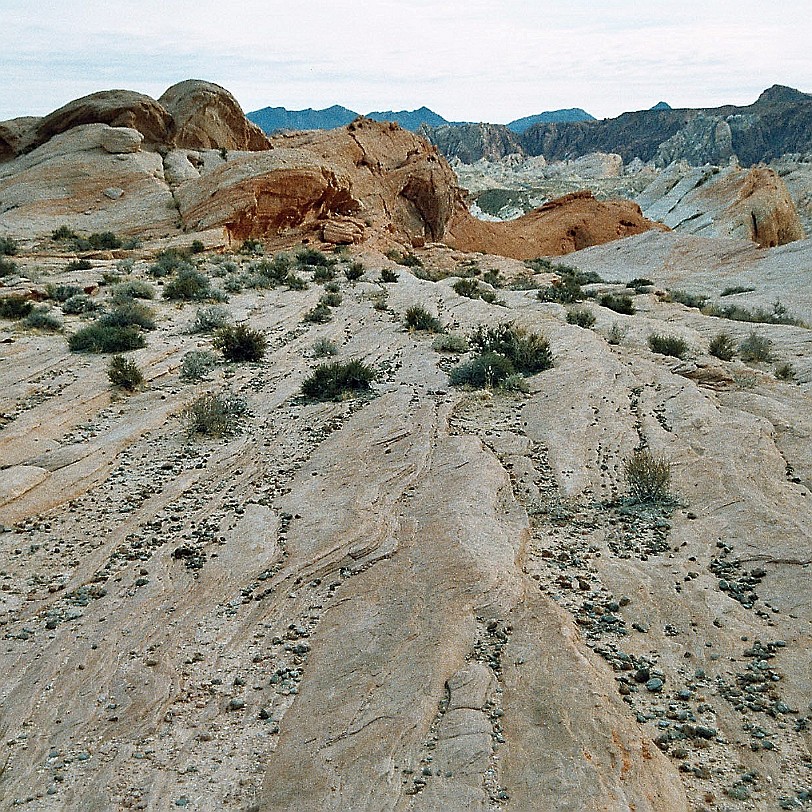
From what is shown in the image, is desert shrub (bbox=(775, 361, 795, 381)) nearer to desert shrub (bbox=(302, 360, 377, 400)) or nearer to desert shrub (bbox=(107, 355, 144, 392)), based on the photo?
desert shrub (bbox=(302, 360, 377, 400))

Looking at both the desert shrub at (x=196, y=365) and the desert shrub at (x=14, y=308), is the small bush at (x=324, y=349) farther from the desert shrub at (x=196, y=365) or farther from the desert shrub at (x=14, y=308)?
the desert shrub at (x=14, y=308)

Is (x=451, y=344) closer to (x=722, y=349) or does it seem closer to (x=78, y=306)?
(x=722, y=349)

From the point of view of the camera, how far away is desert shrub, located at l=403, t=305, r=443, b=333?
1523cm

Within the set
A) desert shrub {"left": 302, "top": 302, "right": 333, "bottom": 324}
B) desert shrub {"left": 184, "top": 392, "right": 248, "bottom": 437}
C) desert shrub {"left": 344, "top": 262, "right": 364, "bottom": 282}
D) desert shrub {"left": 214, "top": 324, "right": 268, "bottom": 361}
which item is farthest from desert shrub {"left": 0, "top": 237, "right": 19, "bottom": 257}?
desert shrub {"left": 184, "top": 392, "right": 248, "bottom": 437}

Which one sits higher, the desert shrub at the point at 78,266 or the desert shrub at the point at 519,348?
the desert shrub at the point at 519,348

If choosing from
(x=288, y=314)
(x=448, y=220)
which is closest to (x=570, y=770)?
(x=288, y=314)

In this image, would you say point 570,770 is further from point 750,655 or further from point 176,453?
point 176,453

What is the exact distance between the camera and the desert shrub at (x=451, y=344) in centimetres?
1342

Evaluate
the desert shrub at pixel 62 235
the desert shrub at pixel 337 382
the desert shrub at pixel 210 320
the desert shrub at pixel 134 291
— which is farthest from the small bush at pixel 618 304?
the desert shrub at pixel 62 235

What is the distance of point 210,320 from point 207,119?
27332 millimetres

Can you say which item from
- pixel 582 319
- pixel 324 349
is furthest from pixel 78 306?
pixel 582 319

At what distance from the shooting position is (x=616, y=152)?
7761 inches

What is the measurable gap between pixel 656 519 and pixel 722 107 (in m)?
231

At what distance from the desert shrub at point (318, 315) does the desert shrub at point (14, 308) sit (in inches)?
243
